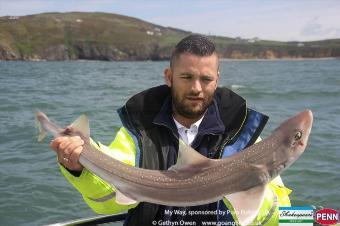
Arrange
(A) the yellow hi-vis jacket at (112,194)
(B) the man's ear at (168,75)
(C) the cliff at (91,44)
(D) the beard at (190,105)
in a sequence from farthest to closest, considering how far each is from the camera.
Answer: (C) the cliff at (91,44)
(B) the man's ear at (168,75)
(D) the beard at (190,105)
(A) the yellow hi-vis jacket at (112,194)

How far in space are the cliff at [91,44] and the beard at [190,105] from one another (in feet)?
453

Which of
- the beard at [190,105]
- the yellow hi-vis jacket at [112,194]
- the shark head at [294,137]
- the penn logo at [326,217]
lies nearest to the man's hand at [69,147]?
the yellow hi-vis jacket at [112,194]

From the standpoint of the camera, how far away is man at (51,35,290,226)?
13.7ft

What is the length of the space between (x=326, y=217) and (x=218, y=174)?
176 centimetres

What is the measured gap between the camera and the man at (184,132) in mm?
4184

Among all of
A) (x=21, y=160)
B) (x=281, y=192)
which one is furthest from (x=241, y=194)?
(x=21, y=160)

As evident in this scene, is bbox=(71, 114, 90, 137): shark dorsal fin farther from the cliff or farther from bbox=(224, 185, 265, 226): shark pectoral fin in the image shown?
the cliff

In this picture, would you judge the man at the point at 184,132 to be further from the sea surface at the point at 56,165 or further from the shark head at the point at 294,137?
the sea surface at the point at 56,165

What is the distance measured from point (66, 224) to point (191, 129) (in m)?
1.88

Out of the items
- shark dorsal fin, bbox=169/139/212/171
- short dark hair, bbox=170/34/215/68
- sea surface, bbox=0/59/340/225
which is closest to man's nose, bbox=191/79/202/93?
short dark hair, bbox=170/34/215/68

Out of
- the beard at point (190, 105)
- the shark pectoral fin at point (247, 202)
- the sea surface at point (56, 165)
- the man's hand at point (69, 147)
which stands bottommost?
the sea surface at point (56, 165)

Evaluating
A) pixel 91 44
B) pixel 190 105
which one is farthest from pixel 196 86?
pixel 91 44

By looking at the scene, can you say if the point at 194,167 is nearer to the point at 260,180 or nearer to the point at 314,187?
the point at 260,180

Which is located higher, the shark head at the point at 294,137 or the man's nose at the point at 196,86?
the man's nose at the point at 196,86
